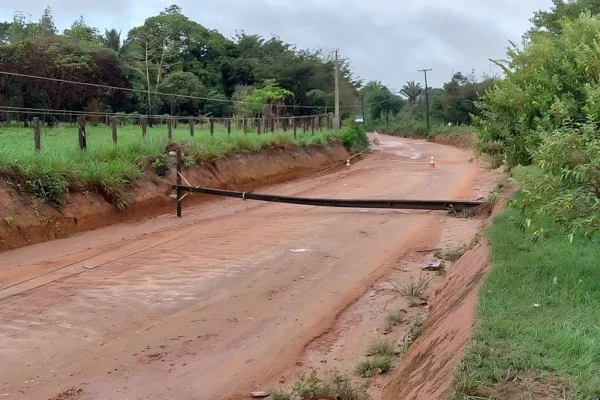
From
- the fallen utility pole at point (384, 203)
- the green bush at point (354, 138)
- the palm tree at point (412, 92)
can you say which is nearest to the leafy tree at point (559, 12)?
the green bush at point (354, 138)


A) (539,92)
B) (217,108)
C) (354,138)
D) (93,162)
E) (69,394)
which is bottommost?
(69,394)

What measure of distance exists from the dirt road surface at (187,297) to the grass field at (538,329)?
250cm

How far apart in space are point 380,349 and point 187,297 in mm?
3388

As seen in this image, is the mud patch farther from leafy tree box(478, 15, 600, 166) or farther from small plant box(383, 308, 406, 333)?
leafy tree box(478, 15, 600, 166)

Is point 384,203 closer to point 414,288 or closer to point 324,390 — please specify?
point 414,288

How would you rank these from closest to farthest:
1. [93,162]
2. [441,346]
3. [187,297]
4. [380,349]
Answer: [441,346]
[380,349]
[187,297]
[93,162]

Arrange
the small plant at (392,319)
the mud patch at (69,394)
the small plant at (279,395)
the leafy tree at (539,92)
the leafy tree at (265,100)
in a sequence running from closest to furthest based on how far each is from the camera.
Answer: the small plant at (279,395) → the mud patch at (69,394) → the leafy tree at (539,92) → the small plant at (392,319) → the leafy tree at (265,100)

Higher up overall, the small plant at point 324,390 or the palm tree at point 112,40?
the palm tree at point 112,40

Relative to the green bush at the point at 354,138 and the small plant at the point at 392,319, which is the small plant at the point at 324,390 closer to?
the small plant at the point at 392,319

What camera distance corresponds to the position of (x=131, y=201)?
16.2 m

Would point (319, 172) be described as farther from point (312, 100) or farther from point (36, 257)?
point (312, 100)

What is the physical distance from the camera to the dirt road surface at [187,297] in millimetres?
6645

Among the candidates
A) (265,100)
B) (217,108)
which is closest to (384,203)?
(265,100)

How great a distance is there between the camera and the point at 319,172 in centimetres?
3053
